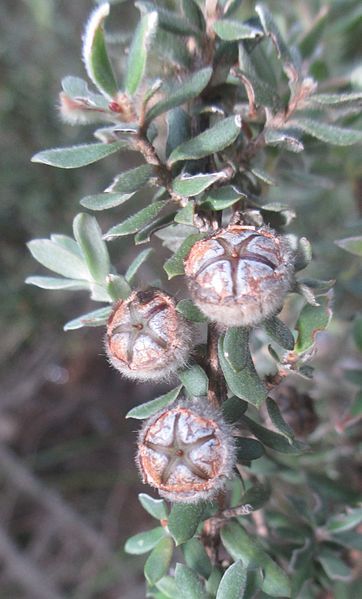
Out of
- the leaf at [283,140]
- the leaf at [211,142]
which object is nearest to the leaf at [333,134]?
the leaf at [283,140]

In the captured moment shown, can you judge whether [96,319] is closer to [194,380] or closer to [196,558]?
[194,380]

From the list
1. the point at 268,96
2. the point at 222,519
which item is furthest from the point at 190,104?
the point at 222,519

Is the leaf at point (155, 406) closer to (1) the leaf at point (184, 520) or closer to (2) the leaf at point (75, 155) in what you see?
(1) the leaf at point (184, 520)

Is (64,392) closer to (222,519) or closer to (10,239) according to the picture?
(10,239)

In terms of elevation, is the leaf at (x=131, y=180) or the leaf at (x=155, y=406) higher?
the leaf at (x=131, y=180)

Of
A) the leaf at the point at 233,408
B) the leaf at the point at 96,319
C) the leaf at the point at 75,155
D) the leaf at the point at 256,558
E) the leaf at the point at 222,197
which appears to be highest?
the leaf at the point at 75,155

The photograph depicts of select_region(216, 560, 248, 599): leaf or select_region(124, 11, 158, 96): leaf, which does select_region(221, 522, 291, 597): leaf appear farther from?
select_region(124, 11, 158, 96): leaf

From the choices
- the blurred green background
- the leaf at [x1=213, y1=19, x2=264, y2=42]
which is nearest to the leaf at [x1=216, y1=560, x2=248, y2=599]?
the leaf at [x1=213, y1=19, x2=264, y2=42]
